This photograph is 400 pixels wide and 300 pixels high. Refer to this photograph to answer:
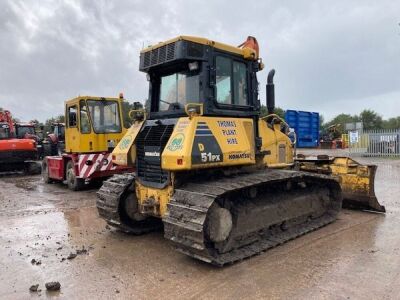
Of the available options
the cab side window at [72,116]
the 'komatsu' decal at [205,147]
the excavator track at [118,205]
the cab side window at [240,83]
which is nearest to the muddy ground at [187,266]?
the excavator track at [118,205]

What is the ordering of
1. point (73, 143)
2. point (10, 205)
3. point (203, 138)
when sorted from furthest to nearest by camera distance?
point (73, 143), point (10, 205), point (203, 138)

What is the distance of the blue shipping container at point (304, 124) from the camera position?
66.6ft

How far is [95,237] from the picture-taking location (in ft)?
21.9

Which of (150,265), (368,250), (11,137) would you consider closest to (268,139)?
(368,250)

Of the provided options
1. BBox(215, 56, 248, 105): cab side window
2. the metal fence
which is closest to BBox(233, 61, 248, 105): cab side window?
BBox(215, 56, 248, 105): cab side window

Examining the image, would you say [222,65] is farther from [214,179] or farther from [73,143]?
[73,143]

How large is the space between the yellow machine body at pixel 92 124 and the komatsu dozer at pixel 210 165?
536 cm

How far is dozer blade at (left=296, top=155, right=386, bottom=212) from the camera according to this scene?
786 centimetres

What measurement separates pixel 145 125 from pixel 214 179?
1461 millimetres

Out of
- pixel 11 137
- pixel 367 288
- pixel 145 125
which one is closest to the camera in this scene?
pixel 367 288

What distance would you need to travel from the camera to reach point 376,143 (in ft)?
75.4

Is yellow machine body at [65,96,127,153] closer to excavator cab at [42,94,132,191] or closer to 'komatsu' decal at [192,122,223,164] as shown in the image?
excavator cab at [42,94,132,191]

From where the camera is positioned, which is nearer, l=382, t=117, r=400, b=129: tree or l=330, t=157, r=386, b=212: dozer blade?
l=330, t=157, r=386, b=212: dozer blade

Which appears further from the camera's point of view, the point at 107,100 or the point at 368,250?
the point at 107,100
